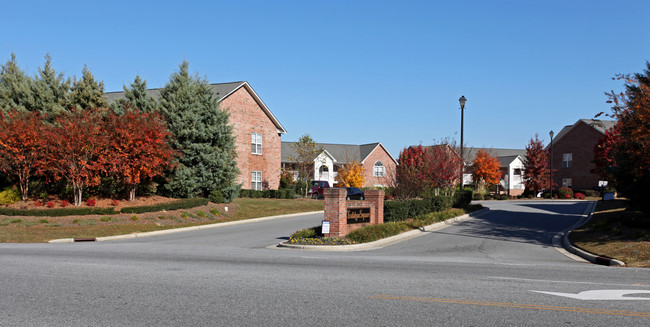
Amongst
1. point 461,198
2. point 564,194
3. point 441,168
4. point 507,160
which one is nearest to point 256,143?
point 441,168

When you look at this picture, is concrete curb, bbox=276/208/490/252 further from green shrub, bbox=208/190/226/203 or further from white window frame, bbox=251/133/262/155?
white window frame, bbox=251/133/262/155

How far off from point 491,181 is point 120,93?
42.8 metres

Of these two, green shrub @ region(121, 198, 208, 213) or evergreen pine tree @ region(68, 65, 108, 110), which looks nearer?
green shrub @ region(121, 198, 208, 213)

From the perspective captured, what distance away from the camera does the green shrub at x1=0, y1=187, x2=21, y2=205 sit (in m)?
25.0

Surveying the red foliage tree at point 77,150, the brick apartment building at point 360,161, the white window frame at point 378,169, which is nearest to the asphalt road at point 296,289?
the red foliage tree at point 77,150

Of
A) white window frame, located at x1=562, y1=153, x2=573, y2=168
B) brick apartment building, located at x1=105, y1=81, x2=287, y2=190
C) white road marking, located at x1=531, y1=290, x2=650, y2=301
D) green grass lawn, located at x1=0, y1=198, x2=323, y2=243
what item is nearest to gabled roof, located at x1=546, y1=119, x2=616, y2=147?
white window frame, located at x1=562, y1=153, x2=573, y2=168

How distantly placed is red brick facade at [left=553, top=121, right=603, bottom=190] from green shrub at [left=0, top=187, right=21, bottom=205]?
53.9 meters

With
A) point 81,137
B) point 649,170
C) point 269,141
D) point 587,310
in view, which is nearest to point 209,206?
point 81,137

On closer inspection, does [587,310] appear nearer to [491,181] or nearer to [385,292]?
[385,292]

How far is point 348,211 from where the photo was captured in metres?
18.3

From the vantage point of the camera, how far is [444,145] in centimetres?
3184

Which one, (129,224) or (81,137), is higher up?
(81,137)

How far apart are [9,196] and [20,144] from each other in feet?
10.1

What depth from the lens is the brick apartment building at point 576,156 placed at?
193 feet
